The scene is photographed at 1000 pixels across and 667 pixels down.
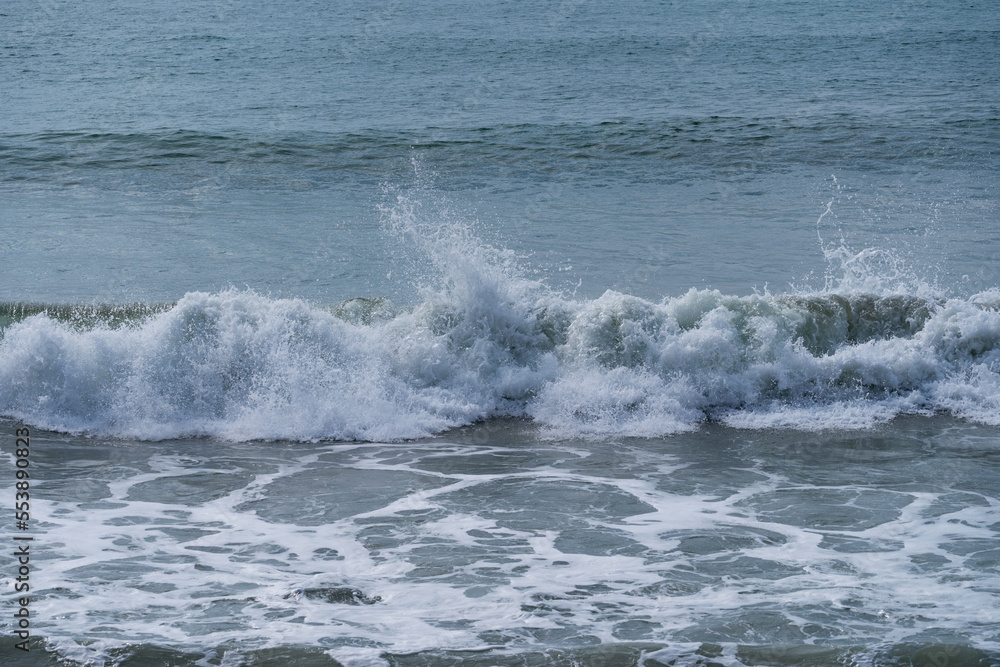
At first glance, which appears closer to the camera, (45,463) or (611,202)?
(45,463)

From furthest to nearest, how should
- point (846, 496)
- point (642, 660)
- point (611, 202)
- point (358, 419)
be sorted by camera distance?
point (611, 202)
point (358, 419)
point (846, 496)
point (642, 660)

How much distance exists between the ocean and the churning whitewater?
3 cm

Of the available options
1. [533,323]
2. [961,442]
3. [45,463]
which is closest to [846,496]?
[961,442]

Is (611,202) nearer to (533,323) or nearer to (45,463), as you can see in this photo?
(533,323)

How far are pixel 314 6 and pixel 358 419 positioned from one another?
3396cm

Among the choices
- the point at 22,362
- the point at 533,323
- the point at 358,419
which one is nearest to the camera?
the point at 358,419

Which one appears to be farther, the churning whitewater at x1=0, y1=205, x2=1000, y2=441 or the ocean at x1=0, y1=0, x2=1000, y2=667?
the churning whitewater at x1=0, y1=205, x2=1000, y2=441

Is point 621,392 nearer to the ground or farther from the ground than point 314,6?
nearer to the ground

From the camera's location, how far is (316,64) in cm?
2755

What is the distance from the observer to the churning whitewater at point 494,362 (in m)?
8.09

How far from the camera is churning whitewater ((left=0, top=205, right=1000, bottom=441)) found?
26.5 ft

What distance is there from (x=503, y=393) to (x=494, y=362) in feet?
1.49

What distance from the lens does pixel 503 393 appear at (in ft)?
28.1

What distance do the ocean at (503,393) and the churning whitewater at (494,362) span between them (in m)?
0.03
